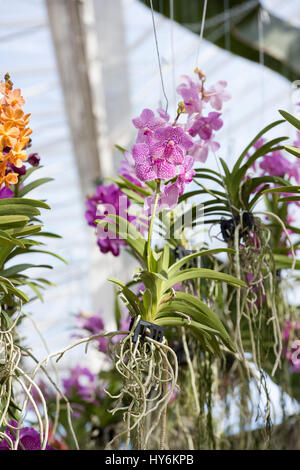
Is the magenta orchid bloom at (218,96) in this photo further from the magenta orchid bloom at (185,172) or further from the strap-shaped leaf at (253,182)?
the magenta orchid bloom at (185,172)

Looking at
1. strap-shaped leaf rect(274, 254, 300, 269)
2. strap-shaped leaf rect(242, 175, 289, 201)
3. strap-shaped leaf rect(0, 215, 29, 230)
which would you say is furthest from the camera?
strap-shaped leaf rect(274, 254, 300, 269)

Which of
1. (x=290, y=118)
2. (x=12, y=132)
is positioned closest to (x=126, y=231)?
(x=12, y=132)

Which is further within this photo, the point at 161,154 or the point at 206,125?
the point at 206,125

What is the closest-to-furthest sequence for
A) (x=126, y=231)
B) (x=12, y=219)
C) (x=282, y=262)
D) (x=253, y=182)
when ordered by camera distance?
(x=12, y=219), (x=126, y=231), (x=253, y=182), (x=282, y=262)

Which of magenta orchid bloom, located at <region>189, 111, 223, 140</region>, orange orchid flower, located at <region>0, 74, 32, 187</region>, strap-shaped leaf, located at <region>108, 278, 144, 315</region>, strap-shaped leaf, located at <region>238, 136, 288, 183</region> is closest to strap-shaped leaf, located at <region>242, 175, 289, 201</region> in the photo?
strap-shaped leaf, located at <region>238, 136, 288, 183</region>

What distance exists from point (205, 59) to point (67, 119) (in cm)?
171

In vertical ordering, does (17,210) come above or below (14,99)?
below

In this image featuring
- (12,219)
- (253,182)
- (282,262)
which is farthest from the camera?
(282,262)

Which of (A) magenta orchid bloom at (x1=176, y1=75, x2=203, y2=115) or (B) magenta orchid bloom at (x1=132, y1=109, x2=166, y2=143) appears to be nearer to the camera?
(B) magenta orchid bloom at (x1=132, y1=109, x2=166, y2=143)

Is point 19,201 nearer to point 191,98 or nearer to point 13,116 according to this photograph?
point 13,116

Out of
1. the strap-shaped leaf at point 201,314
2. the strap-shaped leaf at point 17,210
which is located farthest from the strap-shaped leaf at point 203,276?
the strap-shaped leaf at point 17,210

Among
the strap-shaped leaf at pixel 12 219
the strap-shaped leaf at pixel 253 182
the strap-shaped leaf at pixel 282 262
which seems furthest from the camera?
the strap-shaped leaf at pixel 282 262

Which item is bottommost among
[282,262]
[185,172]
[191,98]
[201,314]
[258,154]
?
[201,314]

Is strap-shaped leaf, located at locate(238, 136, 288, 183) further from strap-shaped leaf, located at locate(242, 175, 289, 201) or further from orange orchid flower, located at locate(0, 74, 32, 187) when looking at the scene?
orange orchid flower, located at locate(0, 74, 32, 187)
